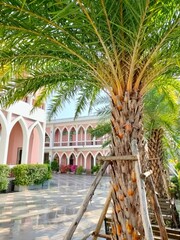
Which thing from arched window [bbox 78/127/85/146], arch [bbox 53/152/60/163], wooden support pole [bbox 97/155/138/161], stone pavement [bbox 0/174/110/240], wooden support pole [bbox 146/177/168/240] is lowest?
stone pavement [bbox 0/174/110/240]

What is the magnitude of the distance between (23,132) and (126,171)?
40.5 feet

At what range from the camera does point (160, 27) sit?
99.9 inches

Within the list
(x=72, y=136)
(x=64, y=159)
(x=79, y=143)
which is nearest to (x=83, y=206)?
(x=79, y=143)

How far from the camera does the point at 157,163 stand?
23.7ft

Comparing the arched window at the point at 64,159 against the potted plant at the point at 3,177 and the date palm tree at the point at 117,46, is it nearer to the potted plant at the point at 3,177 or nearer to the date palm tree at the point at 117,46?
the potted plant at the point at 3,177

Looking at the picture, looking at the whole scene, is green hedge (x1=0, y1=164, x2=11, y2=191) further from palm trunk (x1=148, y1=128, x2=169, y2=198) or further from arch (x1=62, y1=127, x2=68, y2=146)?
arch (x1=62, y1=127, x2=68, y2=146)

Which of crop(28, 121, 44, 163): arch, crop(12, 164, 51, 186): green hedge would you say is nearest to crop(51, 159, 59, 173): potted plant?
crop(28, 121, 44, 163): arch

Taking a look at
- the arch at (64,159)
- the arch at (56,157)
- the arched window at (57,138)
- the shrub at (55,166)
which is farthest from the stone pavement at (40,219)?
the arched window at (57,138)

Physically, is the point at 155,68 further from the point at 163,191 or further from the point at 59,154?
the point at 59,154

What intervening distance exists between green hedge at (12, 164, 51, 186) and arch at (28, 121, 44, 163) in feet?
6.01

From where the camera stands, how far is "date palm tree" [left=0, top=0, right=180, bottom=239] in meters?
2.18

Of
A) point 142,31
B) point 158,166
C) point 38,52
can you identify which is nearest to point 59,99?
point 38,52

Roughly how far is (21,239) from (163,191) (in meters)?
4.82

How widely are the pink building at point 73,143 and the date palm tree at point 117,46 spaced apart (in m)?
25.3
